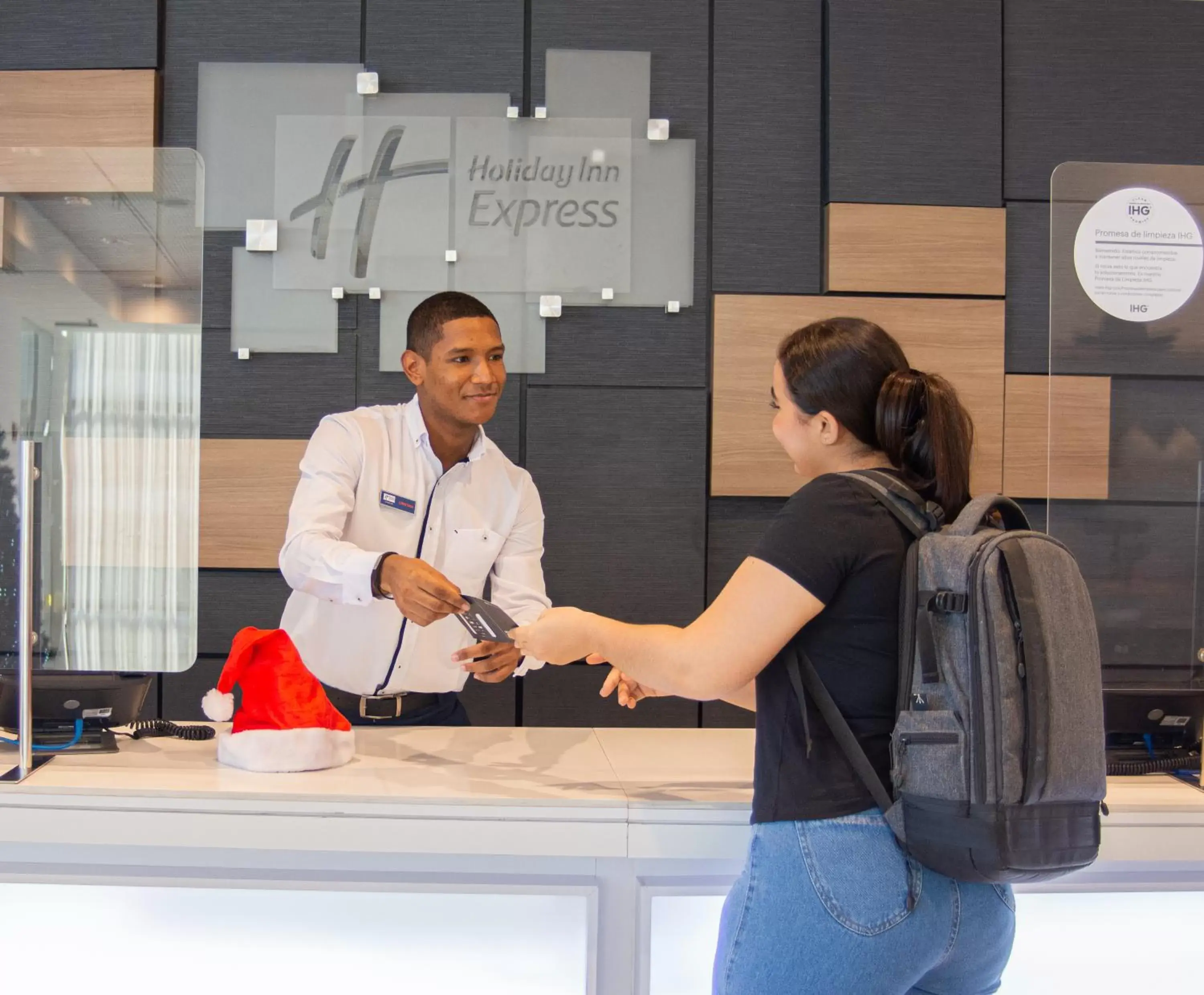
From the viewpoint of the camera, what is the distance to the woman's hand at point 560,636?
1.65 m

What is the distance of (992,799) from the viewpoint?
4.24ft

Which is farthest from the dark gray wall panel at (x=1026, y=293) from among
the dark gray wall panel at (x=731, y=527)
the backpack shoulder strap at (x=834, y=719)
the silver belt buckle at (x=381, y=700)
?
the backpack shoulder strap at (x=834, y=719)

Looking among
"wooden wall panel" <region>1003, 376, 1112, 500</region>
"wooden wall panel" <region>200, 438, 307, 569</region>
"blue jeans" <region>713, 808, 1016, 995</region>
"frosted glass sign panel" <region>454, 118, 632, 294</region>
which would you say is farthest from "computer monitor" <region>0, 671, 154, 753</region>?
"frosted glass sign panel" <region>454, 118, 632, 294</region>

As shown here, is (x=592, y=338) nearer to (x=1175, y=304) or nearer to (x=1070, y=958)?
(x=1175, y=304)

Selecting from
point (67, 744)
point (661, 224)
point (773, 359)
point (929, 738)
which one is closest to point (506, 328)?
point (661, 224)

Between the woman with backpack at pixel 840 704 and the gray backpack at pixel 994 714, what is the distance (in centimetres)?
3

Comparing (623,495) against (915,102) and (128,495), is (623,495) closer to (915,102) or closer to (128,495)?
(915,102)

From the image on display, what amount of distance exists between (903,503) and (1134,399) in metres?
0.92

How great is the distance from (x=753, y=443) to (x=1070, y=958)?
1918 mm

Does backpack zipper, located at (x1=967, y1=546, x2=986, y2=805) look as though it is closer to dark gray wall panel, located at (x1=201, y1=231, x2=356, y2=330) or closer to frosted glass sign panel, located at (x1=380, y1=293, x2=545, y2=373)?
frosted glass sign panel, located at (x1=380, y1=293, x2=545, y2=373)

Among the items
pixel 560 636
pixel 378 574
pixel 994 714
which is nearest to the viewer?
pixel 994 714

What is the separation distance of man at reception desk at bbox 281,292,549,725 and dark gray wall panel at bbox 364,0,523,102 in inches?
40.4

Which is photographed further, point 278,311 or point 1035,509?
point 1035,509

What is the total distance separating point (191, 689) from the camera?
3.45 m
